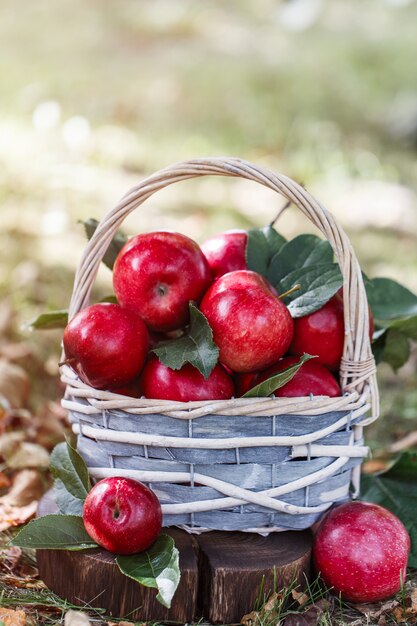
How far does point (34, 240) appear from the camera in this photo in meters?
3.46

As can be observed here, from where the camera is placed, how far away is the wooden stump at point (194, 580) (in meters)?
1.30

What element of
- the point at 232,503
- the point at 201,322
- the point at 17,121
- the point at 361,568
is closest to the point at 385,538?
the point at 361,568

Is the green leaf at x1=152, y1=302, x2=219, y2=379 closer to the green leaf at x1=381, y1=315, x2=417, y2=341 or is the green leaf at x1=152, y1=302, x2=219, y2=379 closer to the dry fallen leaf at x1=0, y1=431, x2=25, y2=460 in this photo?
the green leaf at x1=381, y1=315, x2=417, y2=341

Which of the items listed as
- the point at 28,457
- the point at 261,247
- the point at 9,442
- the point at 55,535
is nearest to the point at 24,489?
the point at 28,457

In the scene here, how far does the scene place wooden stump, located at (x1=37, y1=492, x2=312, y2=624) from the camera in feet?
4.27

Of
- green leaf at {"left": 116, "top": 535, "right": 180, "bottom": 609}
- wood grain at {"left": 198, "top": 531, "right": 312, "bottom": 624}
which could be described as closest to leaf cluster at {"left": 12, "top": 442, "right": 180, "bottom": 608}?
green leaf at {"left": 116, "top": 535, "right": 180, "bottom": 609}

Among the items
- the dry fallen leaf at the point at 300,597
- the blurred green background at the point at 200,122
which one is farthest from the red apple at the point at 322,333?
the blurred green background at the point at 200,122

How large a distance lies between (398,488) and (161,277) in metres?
0.71

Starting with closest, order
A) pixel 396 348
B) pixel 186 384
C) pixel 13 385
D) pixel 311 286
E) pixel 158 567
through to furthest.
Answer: pixel 158 567, pixel 186 384, pixel 311 286, pixel 396 348, pixel 13 385

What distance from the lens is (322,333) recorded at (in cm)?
144

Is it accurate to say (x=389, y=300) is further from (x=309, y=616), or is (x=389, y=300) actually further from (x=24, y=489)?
(x=24, y=489)

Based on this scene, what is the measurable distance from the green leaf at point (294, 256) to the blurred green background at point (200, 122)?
906 mm

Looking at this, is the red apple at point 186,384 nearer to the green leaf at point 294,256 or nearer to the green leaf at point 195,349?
the green leaf at point 195,349

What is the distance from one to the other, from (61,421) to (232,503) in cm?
103
